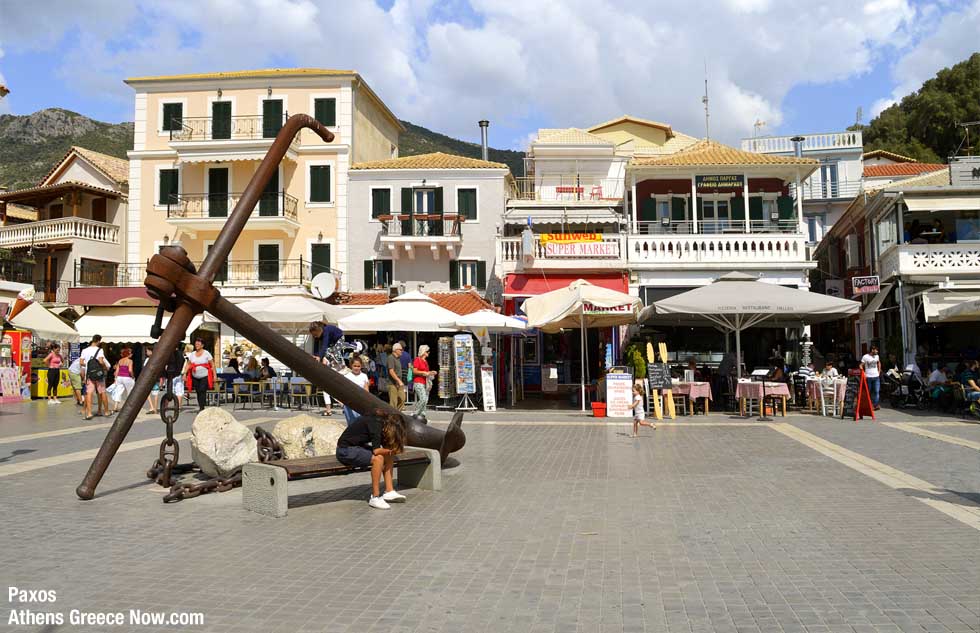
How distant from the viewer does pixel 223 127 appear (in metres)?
31.0

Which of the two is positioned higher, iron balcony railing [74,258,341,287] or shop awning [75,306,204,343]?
iron balcony railing [74,258,341,287]

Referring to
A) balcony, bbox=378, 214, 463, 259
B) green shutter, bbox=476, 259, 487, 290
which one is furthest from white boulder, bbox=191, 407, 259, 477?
green shutter, bbox=476, 259, 487, 290

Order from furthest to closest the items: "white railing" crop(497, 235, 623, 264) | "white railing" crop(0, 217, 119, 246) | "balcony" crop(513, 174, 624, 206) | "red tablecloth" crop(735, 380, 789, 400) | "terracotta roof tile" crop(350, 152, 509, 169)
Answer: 1. "balcony" crop(513, 174, 624, 206)
2. "white railing" crop(0, 217, 119, 246)
3. "terracotta roof tile" crop(350, 152, 509, 169)
4. "white railing" crop(497, 235, 623, 264)
5. "red tablecloth" crop(735, 380, 789, 400)

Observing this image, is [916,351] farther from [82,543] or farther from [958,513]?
[82,543]

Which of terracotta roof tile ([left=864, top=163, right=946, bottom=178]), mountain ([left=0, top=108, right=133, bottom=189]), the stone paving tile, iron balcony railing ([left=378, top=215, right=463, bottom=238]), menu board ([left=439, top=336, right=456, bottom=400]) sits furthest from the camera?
mountain ([left=0, top=108, right=133, bottom=189])

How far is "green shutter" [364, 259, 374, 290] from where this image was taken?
29.3 m

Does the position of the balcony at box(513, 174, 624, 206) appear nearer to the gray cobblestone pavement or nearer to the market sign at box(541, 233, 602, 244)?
the market sign at box(541, 233, 602, 244)

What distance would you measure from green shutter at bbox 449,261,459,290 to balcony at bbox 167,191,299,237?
674 centimetres

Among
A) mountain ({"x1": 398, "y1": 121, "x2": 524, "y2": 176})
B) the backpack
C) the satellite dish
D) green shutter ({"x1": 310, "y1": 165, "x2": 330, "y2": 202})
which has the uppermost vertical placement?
mountain ({"x1": 398, "y1": 121, "x2": 524, "y2": 176})

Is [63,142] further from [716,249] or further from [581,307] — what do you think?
[581,307]

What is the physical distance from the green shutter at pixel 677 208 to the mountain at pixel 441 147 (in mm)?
56852

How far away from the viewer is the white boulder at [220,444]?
7973mm

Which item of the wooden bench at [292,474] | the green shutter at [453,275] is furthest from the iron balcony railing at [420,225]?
the wooden bench at [292,474]

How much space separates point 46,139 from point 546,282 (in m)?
95.9
